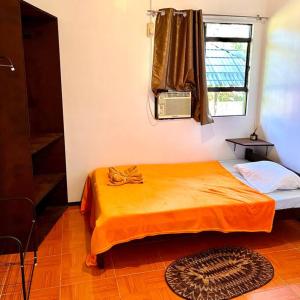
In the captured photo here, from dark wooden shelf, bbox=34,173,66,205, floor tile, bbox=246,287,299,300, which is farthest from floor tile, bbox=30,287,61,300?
floor tile, bbox=246,287,299,300

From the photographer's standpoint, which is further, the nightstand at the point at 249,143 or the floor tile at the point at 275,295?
the nightstand at the point at 249,143

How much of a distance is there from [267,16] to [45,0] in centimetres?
247

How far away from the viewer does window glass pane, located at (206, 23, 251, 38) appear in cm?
345

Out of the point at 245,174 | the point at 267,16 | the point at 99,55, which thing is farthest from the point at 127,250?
the point at 267,16

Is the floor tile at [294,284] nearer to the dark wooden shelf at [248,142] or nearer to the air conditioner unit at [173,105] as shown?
the dark wooden shelf at [248,142]

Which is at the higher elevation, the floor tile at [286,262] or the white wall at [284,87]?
the white wall at [284,87]

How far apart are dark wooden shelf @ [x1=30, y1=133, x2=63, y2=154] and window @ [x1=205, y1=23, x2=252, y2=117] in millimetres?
1848

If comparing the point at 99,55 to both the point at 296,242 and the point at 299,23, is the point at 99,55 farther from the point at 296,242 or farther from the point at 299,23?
the point at 296,242

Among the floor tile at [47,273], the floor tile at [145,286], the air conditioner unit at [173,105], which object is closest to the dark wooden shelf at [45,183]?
the floor tile at [47,273]

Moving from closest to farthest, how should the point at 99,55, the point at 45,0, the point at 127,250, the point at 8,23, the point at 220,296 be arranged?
the point at 220,296, the point at 8,23, the point at 127,250, the point at 45,0, the point at 99,55

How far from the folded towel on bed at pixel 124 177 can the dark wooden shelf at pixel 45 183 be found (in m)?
0.55

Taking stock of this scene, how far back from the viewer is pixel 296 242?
2.75 m

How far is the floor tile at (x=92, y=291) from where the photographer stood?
2.04m

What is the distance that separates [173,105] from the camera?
11.4ft
